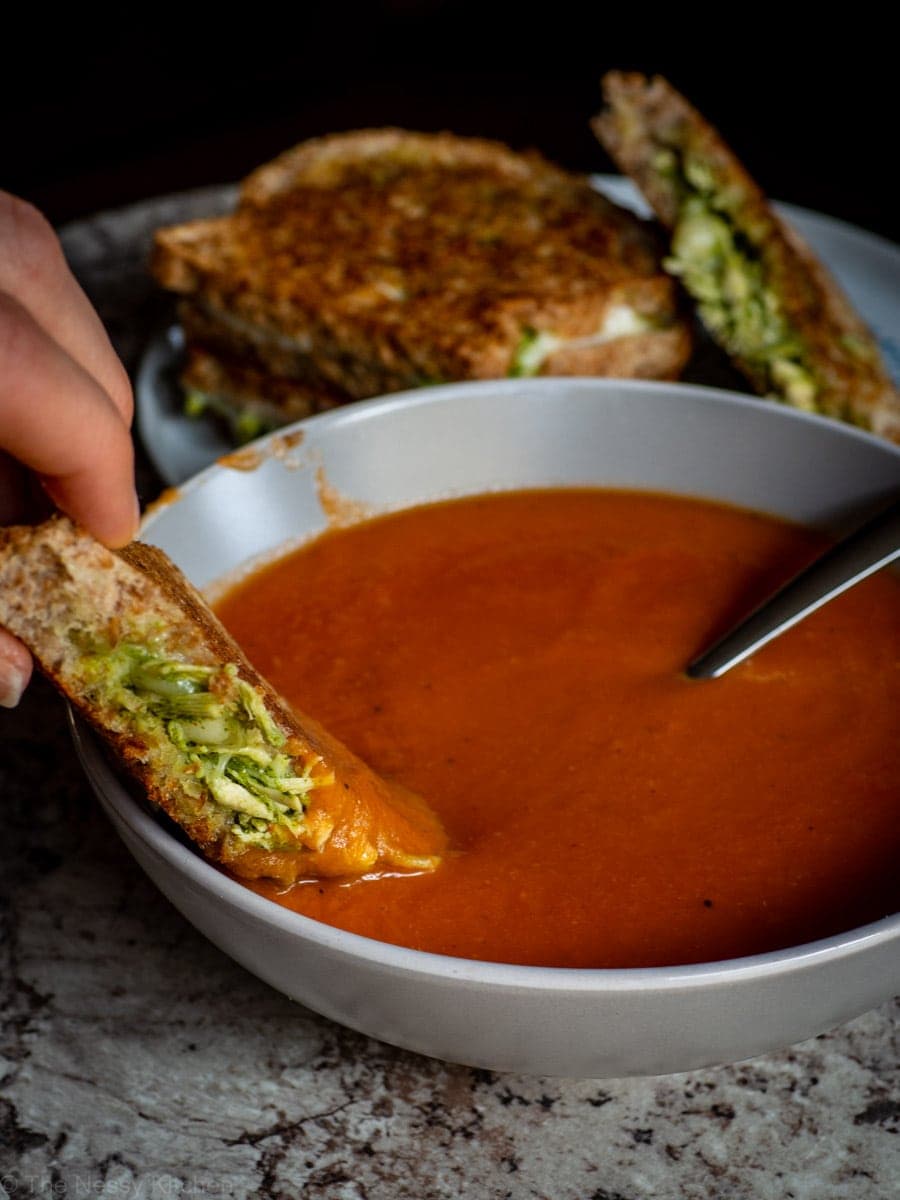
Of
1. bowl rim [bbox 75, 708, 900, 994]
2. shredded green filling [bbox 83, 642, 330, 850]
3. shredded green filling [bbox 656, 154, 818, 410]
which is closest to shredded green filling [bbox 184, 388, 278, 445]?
shredded green filling [bbox 656, 154, 818, 410]

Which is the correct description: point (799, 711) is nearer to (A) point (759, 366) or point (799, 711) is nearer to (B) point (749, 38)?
(A) point (759, 366)

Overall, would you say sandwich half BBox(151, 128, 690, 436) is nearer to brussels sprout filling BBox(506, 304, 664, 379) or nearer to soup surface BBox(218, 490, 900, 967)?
brussels sprout filling BBox(506, 304, 664, 379)

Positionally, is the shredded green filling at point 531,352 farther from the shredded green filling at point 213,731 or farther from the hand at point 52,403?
the shredded green filling at point 213,731

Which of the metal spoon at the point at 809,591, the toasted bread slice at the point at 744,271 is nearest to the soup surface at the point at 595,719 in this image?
the metal spoon at the point at 809,591

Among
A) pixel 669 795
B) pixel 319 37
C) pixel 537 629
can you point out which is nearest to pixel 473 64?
pixel 319 37

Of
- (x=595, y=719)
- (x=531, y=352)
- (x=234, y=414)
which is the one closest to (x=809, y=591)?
(x=595, y=719)

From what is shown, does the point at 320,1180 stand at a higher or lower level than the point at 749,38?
lower

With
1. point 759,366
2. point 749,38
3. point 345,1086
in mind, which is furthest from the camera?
point 749,38

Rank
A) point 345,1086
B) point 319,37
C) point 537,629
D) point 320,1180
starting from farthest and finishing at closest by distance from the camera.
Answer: point 319,37, point 537,629, point 345,1086, point 320,1180

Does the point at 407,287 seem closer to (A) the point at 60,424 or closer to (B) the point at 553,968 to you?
(A) the point at 60,424
